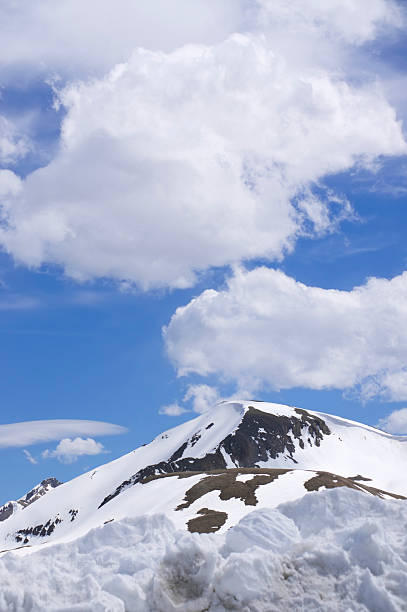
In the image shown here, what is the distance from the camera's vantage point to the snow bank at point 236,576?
497 inches

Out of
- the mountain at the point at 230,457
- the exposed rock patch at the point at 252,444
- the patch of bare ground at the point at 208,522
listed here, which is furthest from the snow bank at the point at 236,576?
the exposed rock patch at the point at 252,444

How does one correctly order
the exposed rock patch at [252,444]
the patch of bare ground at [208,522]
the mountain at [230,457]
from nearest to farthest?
the patch of bare ground at [208,522] → the mountain at [230,457] → the exposed rock patch at [252,444]

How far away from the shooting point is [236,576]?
12.9 metres

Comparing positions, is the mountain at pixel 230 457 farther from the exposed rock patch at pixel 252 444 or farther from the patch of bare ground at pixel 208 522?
the patch of bare ground at pixel 208 522

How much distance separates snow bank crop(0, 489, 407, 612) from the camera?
12633 millimetres

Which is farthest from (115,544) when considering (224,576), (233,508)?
(233,508)

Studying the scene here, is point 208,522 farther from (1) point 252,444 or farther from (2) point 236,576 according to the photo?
(1) point 252,444

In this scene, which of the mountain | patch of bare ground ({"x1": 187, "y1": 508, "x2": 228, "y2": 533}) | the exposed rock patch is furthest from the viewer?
the exposed rock patch

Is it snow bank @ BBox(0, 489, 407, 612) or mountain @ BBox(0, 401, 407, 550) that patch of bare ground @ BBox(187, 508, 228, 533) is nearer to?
mountain @ BBox(0, 401, 407, 550)

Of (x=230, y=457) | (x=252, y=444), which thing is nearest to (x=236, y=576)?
(x=230, y=457)

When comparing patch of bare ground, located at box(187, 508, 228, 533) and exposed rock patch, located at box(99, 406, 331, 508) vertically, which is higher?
exposed rock patch, located at box(99, 406, 331, 508)

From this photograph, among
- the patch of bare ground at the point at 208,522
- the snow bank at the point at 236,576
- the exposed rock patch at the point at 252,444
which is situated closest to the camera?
the snow bank at the point at 236,576

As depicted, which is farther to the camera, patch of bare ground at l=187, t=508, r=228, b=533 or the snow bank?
patch of bare ground at l=187, t=508, r=228, b=533

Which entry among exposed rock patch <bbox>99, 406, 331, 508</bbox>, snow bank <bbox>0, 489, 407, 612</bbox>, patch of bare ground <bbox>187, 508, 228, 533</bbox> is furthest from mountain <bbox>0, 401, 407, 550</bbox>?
snow bank <bbox>0, 489, 407, 612</bbox>
